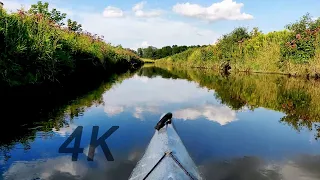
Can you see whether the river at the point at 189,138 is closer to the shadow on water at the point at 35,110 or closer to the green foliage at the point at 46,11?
the shadow on water at the point at 35,110

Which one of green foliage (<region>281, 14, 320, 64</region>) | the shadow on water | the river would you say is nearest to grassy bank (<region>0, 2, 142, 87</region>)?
the shadow on water

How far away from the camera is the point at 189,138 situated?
727 cm

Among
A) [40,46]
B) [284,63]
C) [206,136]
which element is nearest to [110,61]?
[284,63]

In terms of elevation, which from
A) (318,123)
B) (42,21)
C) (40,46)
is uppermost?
(42,21)

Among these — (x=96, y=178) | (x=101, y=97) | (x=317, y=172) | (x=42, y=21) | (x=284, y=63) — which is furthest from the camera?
(x=284, y=63)

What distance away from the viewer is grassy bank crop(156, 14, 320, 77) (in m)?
26.2

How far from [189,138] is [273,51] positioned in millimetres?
26025

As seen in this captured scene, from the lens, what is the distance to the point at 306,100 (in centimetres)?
1327

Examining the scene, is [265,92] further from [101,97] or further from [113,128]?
[113,128]

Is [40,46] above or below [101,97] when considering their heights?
above

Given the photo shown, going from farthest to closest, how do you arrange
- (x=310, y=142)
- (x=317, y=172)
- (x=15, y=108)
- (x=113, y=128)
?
(x=15, y=108) < (x=113, y=128) < (x=310, y=142) < (x=317, y=172)

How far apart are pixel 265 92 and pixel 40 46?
1113 centimetres

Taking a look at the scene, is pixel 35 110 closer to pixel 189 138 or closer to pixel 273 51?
pixel 189 138

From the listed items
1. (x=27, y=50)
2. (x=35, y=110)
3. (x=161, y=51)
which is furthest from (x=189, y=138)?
(x=161, y=51)
